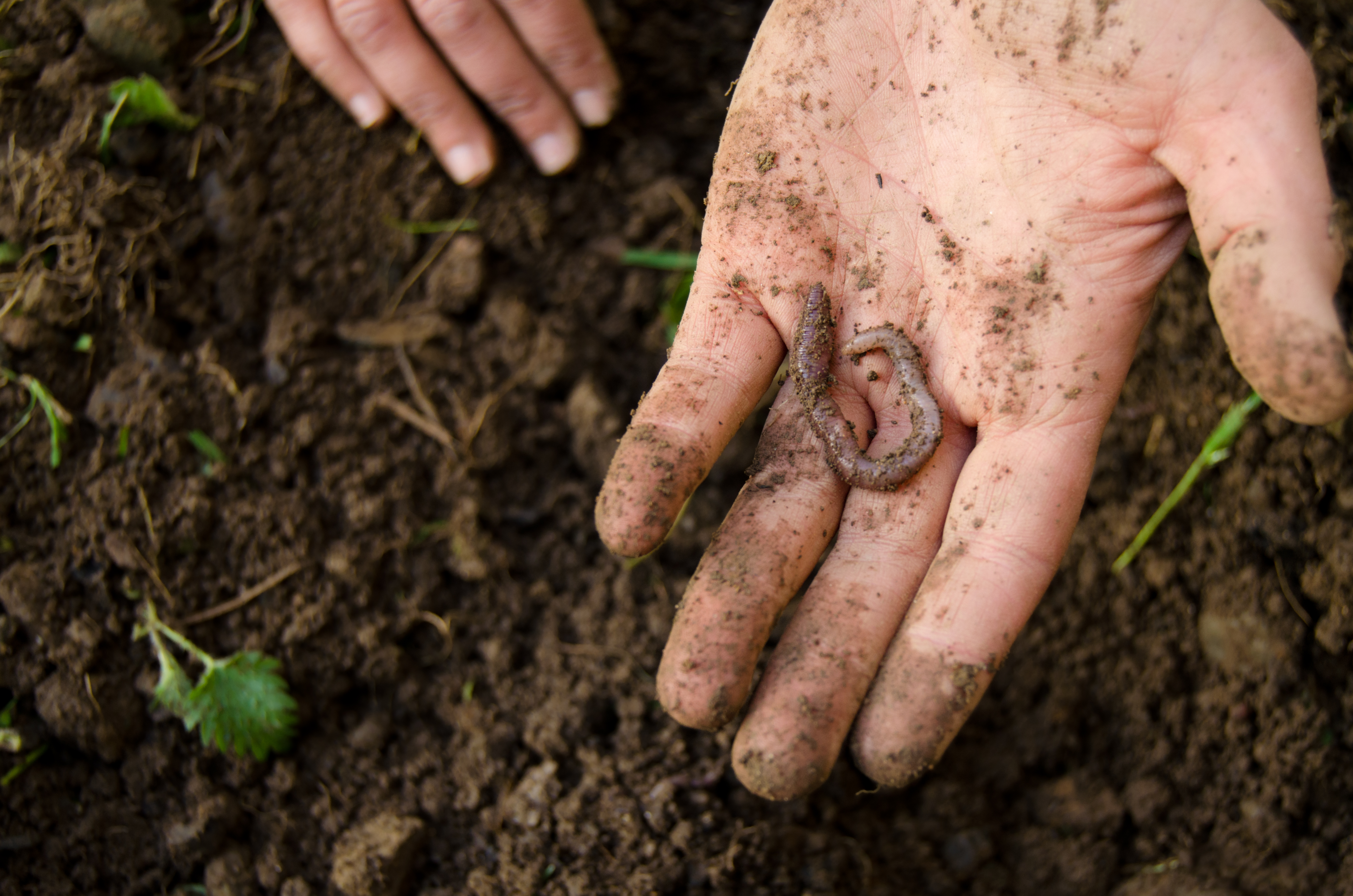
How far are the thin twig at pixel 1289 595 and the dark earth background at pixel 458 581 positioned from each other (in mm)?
16

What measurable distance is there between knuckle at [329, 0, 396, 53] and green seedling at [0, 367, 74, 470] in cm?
234

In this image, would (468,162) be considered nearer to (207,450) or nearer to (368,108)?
(368,108)

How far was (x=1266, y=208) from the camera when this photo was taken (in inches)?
112

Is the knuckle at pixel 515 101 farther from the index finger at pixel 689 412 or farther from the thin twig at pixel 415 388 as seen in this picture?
the index finger at pixel 689 412

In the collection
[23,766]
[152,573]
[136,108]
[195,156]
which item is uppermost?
[136,108]

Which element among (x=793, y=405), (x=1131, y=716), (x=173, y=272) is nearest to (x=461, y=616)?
(x=793, y=405)

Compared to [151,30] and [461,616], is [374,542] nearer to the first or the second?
[461,616]

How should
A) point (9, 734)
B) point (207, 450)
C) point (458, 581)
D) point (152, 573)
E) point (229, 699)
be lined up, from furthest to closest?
point (458, 581), point (207, 450), point (152, 573), point (229, 699), point (9, 734)

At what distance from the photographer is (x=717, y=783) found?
3.83 m

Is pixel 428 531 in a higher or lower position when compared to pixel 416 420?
lower

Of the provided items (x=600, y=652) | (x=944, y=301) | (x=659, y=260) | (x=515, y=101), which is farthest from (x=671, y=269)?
(x=600, y=652)

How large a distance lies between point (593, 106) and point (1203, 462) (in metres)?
3.75

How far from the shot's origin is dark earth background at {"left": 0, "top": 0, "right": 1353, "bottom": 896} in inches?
150

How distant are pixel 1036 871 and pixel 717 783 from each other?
1469 mm
